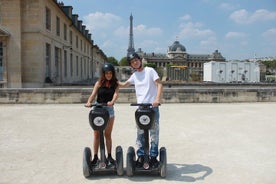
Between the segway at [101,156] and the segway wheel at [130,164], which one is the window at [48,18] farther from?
the segway wheel at [130,164]

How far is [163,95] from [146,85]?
9419mm

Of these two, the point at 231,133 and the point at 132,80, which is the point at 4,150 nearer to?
the point at 132,80

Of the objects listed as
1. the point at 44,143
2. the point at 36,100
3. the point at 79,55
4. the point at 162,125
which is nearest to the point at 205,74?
the point at 79,55

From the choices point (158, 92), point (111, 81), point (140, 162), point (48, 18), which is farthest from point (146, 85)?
point (48, 18)

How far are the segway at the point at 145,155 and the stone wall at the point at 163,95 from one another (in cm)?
908

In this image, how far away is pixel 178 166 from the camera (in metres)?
4.61

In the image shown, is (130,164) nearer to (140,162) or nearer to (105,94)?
(140,162)

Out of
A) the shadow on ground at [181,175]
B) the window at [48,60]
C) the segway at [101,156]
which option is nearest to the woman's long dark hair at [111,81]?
the segway at [101,156]

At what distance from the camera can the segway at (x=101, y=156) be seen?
3.93 metres

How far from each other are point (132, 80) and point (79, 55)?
32.7 m

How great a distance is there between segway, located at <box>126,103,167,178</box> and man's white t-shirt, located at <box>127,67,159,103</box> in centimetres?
20

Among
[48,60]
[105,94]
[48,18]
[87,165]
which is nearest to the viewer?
[87,165]

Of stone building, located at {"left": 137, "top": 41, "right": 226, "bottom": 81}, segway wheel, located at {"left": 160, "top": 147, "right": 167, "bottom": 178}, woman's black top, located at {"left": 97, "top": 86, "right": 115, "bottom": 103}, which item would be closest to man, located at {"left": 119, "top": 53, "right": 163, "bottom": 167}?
segway wheel, located at {"left": 160, "top": 147, "right": 167, "bottom": 178}

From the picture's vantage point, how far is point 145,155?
4.19 metres
